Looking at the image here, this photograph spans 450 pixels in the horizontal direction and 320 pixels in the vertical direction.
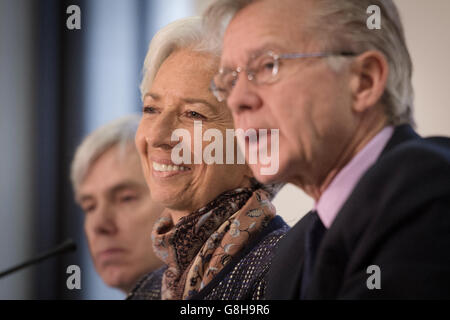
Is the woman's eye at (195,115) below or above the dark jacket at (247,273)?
above

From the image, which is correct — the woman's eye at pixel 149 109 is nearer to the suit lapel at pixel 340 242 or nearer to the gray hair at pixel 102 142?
the gray hair at pixel 102 142

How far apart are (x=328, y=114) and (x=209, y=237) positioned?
1.67 feet

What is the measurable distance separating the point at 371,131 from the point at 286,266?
39 cm

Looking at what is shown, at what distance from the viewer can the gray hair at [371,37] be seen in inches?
49.1

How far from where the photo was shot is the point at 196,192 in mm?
1602

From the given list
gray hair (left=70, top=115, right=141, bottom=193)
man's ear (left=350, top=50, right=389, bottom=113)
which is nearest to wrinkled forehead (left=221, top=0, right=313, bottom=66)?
man's ear (left=350, top=50, right=389, bottom=113)

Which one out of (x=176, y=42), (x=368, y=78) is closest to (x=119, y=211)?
(x=176, y=42)

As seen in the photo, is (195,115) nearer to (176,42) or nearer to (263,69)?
(176,42)

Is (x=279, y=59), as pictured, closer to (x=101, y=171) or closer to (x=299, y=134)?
(x=299, y=134)

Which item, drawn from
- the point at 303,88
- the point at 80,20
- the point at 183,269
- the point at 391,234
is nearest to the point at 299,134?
the point at 303,88

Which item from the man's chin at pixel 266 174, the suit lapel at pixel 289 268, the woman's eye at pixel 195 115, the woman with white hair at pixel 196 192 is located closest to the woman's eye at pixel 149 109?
the woman with white hair at pixel 196 192

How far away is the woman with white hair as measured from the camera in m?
1.50

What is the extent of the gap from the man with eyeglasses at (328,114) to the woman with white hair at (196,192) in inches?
5.6

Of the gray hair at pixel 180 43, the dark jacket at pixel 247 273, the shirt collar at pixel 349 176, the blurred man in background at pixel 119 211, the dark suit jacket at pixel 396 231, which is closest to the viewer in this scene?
→ the dark suit jacket at pixel 396 231
